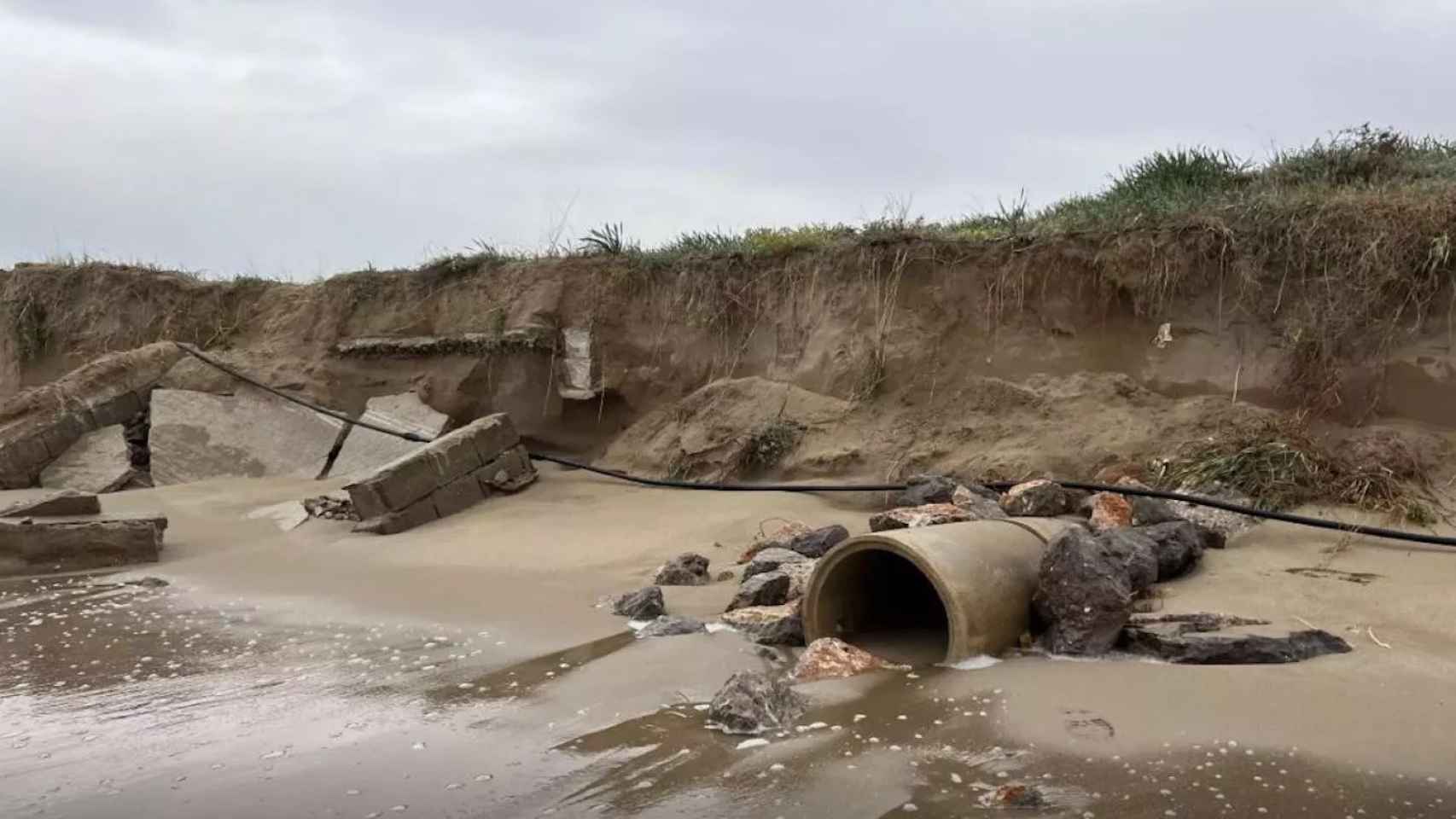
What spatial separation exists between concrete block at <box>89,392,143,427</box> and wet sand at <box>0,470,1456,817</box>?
465 centimetres

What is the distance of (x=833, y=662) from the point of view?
4680mm

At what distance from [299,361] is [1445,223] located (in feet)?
33.0

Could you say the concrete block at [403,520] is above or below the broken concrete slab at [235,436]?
below

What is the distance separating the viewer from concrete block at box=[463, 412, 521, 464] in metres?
9.56

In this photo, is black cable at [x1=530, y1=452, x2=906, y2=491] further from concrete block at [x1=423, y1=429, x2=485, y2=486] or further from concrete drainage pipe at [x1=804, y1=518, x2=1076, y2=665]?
concrete drainage pipe at [x1=804, y1=518, x2=1076, y2=665]

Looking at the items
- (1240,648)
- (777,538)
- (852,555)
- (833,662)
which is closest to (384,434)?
(777,538)

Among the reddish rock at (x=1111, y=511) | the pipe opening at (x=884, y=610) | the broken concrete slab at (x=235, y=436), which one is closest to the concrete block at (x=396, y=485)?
the broken concrete slab at (x=235, y=436)

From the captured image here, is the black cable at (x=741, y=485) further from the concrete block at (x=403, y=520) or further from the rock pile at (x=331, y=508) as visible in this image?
the rock pile at (x=331, y=508)

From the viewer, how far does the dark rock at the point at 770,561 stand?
6172 millimetres

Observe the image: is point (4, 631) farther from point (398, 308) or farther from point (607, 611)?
point (398, 308)

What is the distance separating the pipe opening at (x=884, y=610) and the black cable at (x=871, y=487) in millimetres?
1614

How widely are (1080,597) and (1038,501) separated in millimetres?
2146

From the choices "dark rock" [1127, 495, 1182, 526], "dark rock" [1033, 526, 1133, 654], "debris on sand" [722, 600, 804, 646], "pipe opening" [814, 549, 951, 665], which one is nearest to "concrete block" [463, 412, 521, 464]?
"debris on sand" [722, 600, 804, 646]

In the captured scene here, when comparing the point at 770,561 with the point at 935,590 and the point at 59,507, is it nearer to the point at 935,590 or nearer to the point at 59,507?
the point at 935,590
